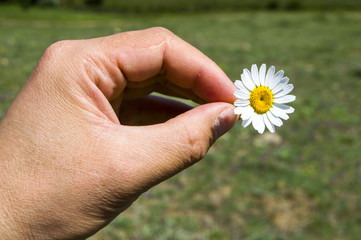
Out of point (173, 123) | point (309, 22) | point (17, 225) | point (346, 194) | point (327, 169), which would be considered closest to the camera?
point (17, 225)

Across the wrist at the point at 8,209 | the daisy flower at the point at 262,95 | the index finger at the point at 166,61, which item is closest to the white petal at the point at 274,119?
the daisy flower at the point at 262,95

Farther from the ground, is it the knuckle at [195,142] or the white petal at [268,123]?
the white petal at [268,123]

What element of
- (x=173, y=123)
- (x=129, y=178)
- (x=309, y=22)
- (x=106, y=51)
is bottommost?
(x=129, y=178)

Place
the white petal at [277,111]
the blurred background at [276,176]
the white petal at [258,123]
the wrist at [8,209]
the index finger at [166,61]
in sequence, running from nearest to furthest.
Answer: the wrist at [8,209] → the white petal at [258,123] → the white petal at [277,111] → the index finger at [166,61] → the blurred background at [276,176]

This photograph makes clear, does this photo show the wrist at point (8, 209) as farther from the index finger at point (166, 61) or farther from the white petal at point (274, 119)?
the white petal at point (274, 119)

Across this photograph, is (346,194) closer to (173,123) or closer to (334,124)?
(334,124)

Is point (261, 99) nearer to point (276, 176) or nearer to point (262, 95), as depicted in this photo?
point (262, 95)

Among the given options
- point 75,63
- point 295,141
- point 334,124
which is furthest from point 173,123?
point 334,124

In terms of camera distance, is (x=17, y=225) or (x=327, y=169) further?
(x=327, y=169)
